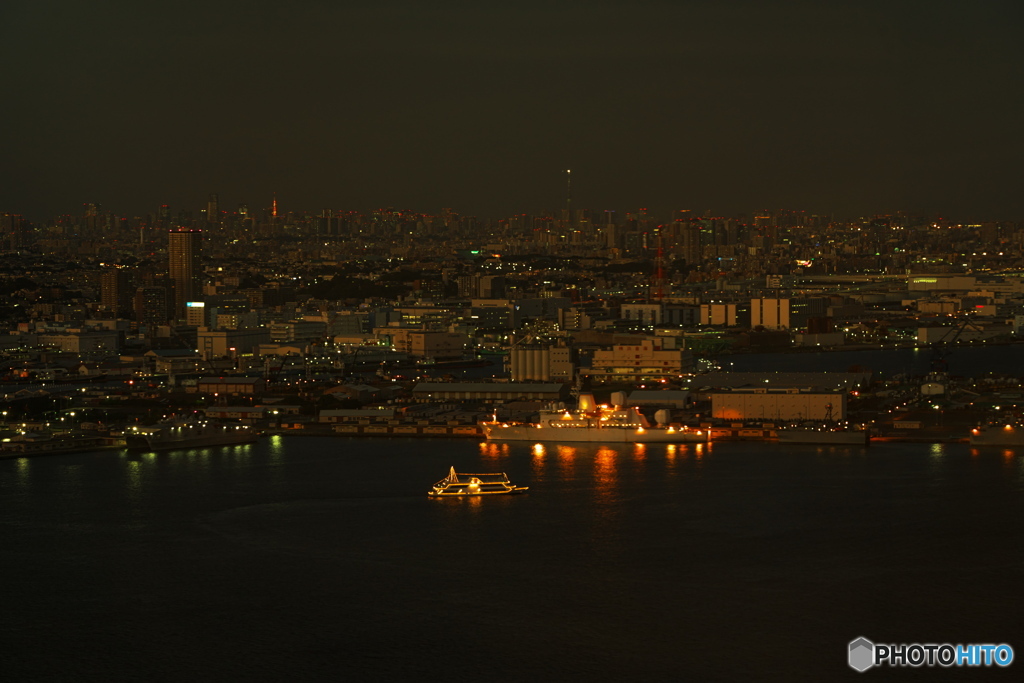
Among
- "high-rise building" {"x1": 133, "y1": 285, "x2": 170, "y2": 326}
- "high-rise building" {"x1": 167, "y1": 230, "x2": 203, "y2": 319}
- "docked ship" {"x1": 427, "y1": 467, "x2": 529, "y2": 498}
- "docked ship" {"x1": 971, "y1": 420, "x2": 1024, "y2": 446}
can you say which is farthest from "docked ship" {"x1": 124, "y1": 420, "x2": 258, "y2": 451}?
"high-rise building" {"x1": 167, "y1": 230, "x2": 203, "y2": 319}

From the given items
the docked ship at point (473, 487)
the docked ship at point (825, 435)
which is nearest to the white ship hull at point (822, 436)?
the docked ship at point (825, 435)

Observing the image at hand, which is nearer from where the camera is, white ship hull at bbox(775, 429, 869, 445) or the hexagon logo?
the hexagon logo

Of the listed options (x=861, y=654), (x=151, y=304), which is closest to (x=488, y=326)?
(x=151, y=304)

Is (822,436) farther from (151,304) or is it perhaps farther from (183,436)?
(151,304)

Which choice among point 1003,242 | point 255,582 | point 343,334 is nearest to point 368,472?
point 255,582

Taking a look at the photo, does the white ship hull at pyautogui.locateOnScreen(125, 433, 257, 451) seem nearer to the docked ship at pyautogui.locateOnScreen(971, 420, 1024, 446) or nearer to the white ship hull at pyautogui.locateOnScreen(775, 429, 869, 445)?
the white ship hull at pyautogui.locateOnScreen(775, 429, 869, 445)

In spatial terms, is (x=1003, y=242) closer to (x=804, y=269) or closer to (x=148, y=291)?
(x=804, y=269)
